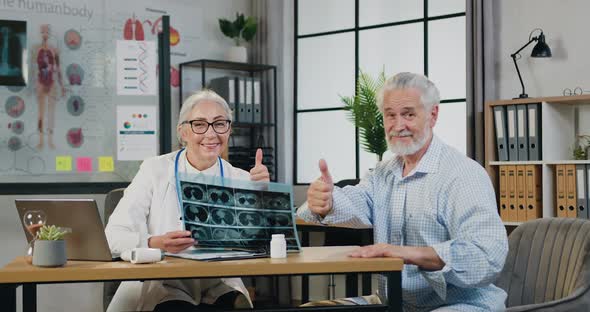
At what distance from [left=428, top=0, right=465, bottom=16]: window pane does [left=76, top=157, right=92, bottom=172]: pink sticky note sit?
2.63 meters

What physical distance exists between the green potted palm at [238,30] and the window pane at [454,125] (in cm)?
170

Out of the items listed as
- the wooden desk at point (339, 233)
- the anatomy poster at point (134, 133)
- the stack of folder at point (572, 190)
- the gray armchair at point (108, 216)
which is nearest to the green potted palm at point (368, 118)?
the wooden desk at point (339, 233)

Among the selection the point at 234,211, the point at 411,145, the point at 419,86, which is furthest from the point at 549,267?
the point at 234,211

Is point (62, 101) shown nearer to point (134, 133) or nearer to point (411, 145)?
point (134, 133)

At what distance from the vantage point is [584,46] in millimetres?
5273

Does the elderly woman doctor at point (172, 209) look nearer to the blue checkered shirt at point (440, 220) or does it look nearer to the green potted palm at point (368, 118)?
the blue checkered shirt at point (440, 220)

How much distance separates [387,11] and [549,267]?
371 cm

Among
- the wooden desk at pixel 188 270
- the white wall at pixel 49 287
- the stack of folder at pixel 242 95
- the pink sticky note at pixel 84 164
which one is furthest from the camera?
the stack of folder at pixel 242 95

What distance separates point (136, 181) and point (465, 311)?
1.30 m

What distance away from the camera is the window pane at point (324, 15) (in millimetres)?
6629

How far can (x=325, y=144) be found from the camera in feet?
22.1

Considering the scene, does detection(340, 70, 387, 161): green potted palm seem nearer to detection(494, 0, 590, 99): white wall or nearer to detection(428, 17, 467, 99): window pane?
detection(428, 17, 467, 99): window pane

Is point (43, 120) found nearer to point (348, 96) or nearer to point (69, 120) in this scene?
point (69, 120)

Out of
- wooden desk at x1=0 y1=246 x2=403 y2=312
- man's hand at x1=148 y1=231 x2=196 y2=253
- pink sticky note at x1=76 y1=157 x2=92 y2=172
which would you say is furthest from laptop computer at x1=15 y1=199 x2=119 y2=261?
pink sticky note at x1=76 y1=157 x2=92 y2=172
